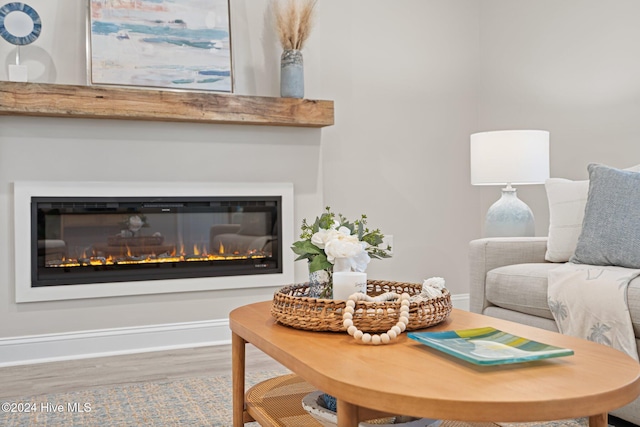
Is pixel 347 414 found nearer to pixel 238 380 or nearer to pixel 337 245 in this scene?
pixel 337 245

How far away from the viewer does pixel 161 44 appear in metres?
3.39

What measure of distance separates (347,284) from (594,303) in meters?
0.98

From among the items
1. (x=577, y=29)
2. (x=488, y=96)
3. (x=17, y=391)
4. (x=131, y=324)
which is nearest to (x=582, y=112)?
(x=577, y=29)

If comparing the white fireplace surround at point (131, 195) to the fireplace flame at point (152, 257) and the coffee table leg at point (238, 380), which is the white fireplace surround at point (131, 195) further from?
the coffee table leg at point (238, 380)

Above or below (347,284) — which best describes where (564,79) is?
above

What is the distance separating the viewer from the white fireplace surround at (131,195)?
10.2ft

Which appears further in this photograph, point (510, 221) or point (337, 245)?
point (510, 221)

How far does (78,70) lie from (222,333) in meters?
1.62

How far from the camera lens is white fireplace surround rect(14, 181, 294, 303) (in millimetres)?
3111

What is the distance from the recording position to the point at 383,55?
4250 mm

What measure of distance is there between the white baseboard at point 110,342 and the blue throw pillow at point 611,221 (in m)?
1.99

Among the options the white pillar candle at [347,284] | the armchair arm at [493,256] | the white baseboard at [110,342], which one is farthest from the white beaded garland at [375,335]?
the white baseboard at [110,342]

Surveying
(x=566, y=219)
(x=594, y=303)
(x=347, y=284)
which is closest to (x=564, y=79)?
(x=566, y=219)

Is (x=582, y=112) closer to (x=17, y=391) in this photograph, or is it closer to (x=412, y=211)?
(x=412, y=211)
